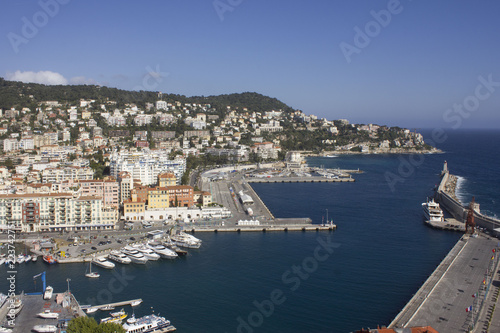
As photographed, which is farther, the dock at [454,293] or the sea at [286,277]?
the sea at [286,277]


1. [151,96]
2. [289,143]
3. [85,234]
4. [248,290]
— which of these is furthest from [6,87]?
[248,290]

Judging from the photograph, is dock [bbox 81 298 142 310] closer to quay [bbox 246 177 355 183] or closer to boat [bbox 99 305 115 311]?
boat [bbox 99 305 115 311]

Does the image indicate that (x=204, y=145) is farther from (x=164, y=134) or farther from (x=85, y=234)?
(x=85, y=234)

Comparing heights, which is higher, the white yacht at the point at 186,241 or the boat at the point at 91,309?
the white yacht at the point at 186,241

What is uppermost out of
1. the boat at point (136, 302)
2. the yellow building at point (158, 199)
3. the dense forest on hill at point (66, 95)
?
the dense forest on hill at point (66, 95)

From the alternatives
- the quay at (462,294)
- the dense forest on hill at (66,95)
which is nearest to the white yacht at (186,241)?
the quay at (462,294)

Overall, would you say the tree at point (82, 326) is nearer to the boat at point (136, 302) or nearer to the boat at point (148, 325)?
the boat at point (148, 325)

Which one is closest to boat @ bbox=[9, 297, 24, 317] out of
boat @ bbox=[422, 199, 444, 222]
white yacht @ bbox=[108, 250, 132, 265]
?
white yacht @ bbox=[108, 250, 132, 265]
